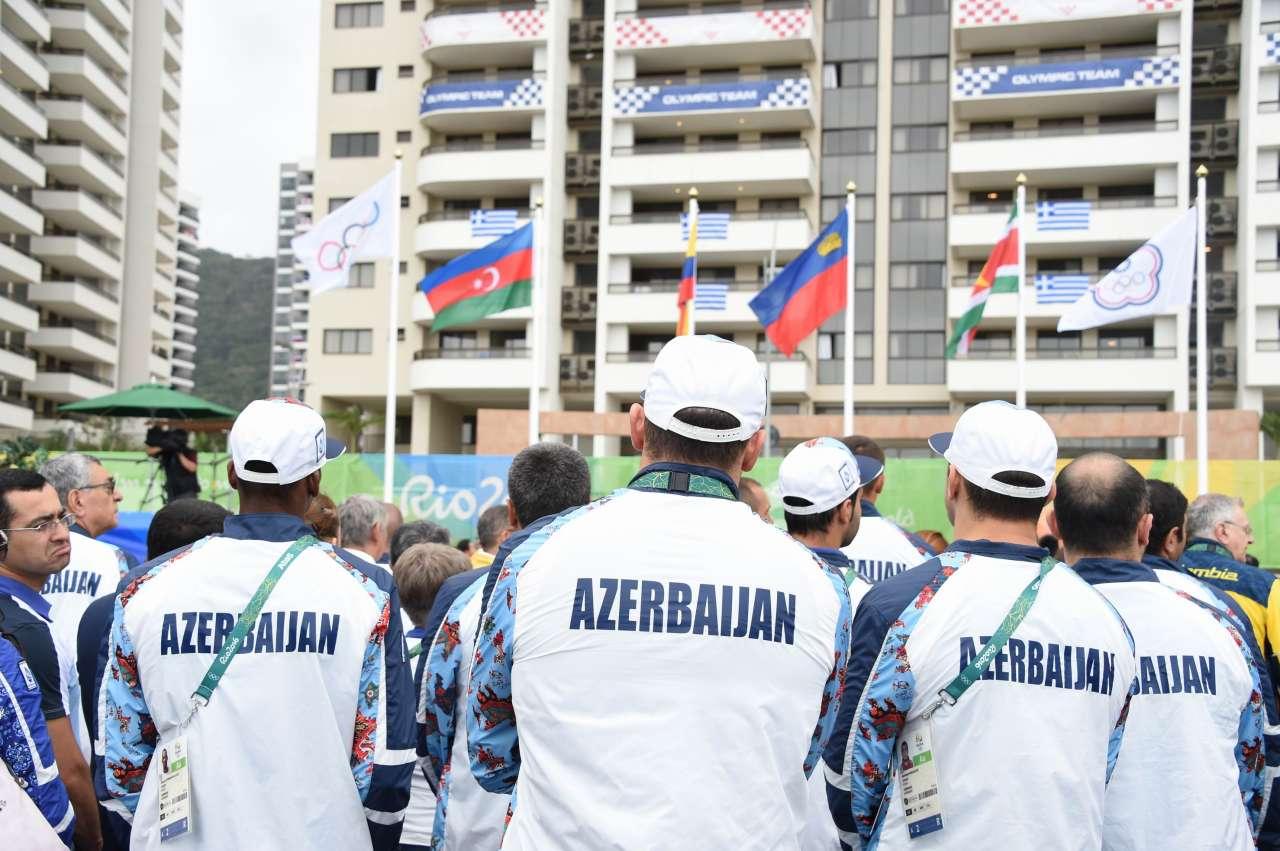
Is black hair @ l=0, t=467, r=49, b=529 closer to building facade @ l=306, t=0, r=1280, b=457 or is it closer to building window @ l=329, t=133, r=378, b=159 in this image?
building facade @ l=306, t=0, r=1280, b=457

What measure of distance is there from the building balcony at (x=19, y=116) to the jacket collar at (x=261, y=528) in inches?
2334

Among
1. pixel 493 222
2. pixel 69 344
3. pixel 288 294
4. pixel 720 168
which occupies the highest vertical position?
pixel 288 294

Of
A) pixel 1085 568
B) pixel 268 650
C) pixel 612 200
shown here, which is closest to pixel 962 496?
pixel 1085 568

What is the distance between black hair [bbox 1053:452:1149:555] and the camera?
388 cm

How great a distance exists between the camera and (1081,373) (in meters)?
43.6

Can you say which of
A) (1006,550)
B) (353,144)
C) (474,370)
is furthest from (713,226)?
(1006,550)

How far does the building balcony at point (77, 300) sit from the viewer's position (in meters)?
62.5

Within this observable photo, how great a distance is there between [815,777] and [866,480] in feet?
7.58

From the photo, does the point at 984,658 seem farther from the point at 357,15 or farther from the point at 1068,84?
the point at 357,15

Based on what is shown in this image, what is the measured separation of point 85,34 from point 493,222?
31126 millimetres

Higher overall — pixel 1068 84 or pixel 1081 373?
pixel 1068 84

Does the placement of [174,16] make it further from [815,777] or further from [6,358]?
[815,777]

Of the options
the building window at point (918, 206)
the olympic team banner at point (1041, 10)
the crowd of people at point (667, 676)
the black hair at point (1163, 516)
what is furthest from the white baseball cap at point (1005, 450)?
the building window at point (918, 206)

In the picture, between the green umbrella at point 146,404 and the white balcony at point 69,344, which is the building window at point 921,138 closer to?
the green umbrella at point 146,404
